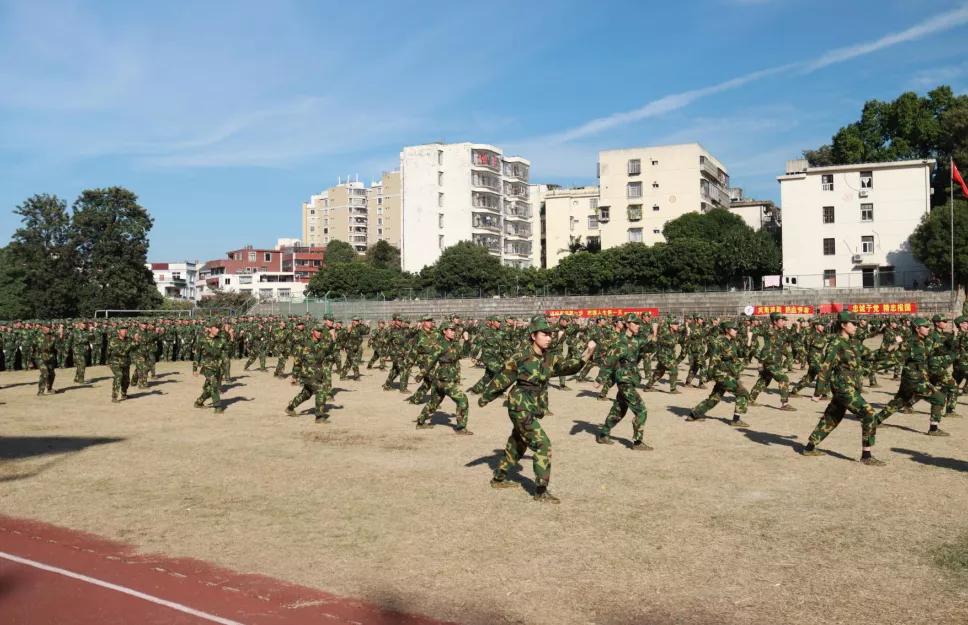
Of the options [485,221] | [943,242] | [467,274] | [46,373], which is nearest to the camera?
[46,373]

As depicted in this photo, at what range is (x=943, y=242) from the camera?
44719 millimetres

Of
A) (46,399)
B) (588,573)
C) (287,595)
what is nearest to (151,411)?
(46,399)

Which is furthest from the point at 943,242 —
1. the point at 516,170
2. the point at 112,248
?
the point at 112,248

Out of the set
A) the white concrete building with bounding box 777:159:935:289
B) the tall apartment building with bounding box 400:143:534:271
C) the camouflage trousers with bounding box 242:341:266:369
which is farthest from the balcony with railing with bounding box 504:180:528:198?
the camouflage trousers with bounding box 242:341:266:369

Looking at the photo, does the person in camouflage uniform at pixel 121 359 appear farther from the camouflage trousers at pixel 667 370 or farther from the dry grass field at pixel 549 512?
the camouflage trousers at pixel 667 370

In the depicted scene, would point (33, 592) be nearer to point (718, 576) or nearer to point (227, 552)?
point (227, 552)

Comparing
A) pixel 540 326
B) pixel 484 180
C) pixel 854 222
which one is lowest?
pixel 540 326

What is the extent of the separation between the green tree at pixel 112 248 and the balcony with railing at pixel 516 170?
45.5 m

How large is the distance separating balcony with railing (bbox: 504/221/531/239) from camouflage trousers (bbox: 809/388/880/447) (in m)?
79.4

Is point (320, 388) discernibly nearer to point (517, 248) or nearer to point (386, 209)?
point (517, 248)

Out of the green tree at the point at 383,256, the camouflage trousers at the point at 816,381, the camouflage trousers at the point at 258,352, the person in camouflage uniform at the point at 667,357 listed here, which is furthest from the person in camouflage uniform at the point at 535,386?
the green tree at the point at 383,256

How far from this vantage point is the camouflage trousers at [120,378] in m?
19.7

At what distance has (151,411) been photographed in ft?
58.8

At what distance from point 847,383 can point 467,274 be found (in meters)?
55.9
